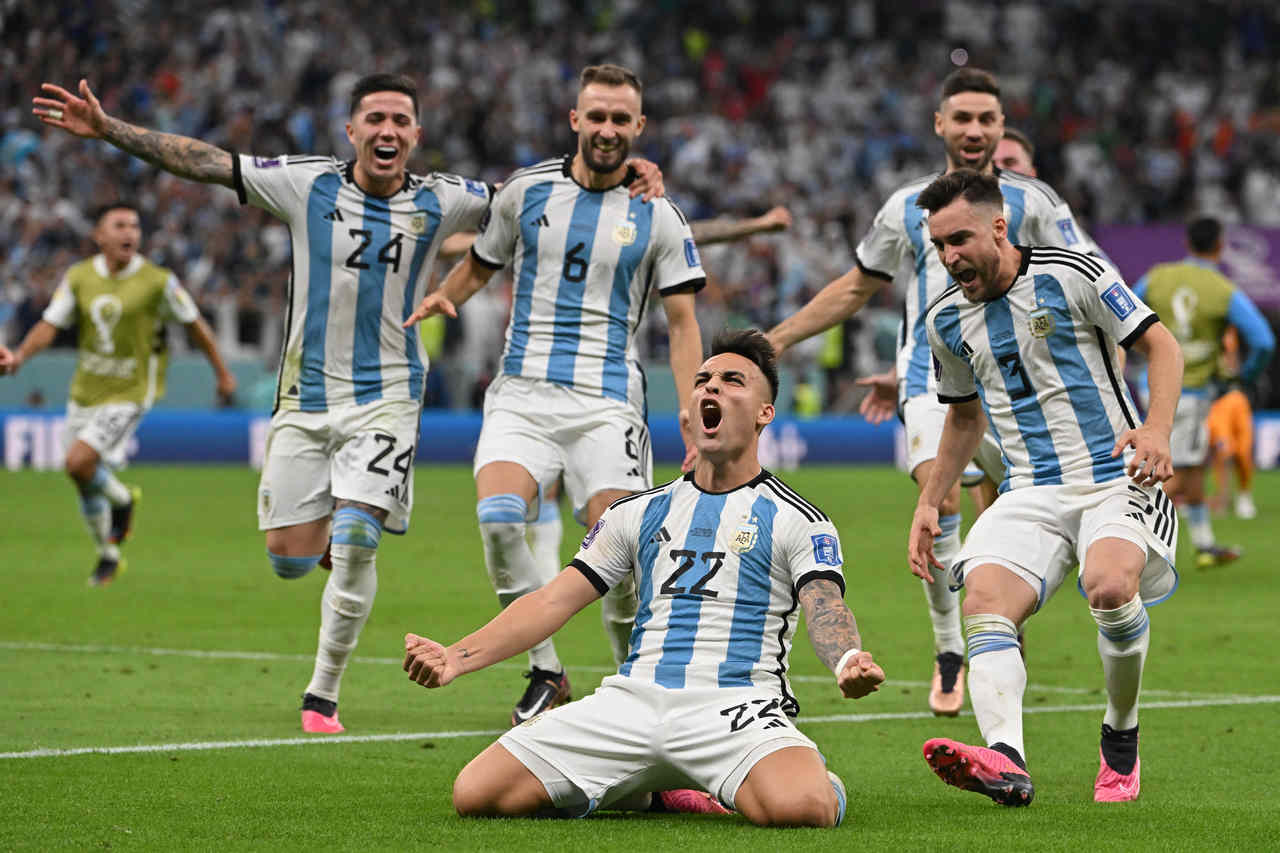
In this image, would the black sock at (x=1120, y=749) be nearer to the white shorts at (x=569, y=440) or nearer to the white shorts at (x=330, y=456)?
the white shorts at (x=569, y=440)

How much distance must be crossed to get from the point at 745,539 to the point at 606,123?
8.95 ft

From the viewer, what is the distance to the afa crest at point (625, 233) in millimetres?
8086

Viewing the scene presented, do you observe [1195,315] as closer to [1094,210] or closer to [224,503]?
[224,503]

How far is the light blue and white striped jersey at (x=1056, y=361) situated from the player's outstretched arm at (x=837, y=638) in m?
1.17

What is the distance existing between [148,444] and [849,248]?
9.59m

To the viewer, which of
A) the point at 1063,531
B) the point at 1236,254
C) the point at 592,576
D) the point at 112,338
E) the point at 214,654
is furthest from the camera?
the point at 1236,254

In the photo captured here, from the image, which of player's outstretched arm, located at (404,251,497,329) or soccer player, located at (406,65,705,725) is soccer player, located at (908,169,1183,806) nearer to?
soccer player, located at (406,65,705,725)

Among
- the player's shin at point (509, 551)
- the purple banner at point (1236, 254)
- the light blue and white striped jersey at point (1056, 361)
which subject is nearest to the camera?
the light blue and white striped jersey at point (1056, 361)

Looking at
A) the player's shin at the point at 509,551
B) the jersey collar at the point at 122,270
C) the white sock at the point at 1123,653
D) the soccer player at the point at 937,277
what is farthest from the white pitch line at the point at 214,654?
the jersey collar at the point at 122,270

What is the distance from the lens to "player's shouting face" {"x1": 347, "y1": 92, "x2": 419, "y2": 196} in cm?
796

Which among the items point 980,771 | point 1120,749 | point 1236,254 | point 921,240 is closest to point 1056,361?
point 1120,749

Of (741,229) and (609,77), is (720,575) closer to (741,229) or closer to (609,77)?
(609,77)

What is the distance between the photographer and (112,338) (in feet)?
45.3

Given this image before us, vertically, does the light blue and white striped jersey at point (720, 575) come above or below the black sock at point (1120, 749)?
above
